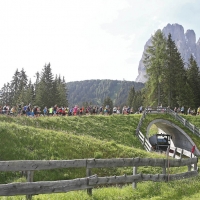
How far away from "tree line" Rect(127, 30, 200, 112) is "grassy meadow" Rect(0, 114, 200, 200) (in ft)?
75.0

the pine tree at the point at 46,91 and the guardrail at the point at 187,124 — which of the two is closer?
the guardrail at the point at 187,124

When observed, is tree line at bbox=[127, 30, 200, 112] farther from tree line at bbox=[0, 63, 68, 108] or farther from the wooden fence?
the wooden fence

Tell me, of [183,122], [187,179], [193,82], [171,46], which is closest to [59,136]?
[187,179]

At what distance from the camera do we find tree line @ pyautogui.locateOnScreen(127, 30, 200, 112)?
1970 inches

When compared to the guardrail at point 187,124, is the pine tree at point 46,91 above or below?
above

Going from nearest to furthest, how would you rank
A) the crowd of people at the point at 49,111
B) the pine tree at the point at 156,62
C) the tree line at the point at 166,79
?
the crowd of people at the point at 49,111
the pine tree at the point at 156,62
the tree line at the point at 166,79

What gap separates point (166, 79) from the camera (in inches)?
2096

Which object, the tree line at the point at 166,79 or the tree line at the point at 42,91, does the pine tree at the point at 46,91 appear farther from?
the tree line at the point at 166,79

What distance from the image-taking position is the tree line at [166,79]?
50031 mm

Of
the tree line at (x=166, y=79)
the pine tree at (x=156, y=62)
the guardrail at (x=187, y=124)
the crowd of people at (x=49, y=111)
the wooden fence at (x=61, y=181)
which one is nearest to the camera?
the wooden fence at (x=61, y=181)

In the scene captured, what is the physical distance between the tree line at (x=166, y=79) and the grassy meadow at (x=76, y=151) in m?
22.8

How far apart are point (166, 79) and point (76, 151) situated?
128 feet

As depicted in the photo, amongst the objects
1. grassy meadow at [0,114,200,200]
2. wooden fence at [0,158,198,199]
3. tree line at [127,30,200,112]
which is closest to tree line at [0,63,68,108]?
tree line at [127,30,200,112]

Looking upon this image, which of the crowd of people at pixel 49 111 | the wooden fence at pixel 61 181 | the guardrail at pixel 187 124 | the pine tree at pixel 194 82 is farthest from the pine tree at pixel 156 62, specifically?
the wooden fence at pixel 61 181
